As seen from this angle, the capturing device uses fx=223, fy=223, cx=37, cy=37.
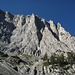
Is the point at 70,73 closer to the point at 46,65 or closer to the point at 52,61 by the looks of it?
the point at 46,65

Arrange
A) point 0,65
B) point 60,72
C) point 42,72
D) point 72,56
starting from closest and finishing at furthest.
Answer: point 0,65 → point 60,72 → point 42,72 → point 72,56

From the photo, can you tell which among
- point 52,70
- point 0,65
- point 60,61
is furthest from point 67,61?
point 0,65

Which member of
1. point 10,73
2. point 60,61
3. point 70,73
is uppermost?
point 60,61

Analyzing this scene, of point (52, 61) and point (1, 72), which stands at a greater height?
point (52, 61)

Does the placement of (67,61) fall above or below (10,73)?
above

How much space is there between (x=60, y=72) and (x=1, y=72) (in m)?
116

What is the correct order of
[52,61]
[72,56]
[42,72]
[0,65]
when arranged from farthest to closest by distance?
[72,56]
[52,61]
[42,72]
[0,65]

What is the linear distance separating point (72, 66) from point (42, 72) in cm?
2029

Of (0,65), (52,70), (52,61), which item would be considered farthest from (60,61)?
(0,65)

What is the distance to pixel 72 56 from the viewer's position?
17612cm

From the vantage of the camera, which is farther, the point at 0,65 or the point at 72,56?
the point at 72,56

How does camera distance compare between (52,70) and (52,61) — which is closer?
(52,70)

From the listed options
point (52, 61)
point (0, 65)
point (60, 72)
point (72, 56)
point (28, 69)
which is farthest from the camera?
point (72, 56)

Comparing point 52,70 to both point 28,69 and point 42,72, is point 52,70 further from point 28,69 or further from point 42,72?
point 28,69
